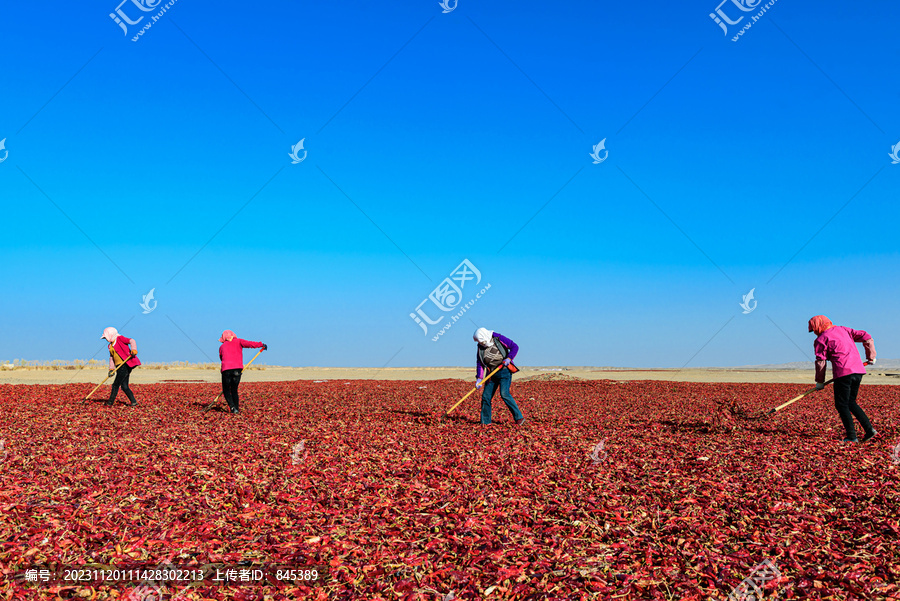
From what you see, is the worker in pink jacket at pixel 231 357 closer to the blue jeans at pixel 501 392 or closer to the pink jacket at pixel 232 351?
the pink jacket at pixel 232 351

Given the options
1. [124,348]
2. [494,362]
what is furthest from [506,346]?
[124,348]

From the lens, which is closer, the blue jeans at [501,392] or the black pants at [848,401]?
the black pants at [848,401]

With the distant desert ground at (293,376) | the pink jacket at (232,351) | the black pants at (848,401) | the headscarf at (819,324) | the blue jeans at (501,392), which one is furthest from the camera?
the distant desert ground at (293,376)

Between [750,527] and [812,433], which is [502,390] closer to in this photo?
[812,433]

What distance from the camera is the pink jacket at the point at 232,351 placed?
13477mm

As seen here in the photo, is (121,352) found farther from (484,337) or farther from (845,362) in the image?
(845,362)

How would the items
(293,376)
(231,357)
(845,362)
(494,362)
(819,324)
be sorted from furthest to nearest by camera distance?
(293,376) → (231,357) → (494,362) → (819,324) → (845,362)

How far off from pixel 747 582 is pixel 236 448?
23.1ft

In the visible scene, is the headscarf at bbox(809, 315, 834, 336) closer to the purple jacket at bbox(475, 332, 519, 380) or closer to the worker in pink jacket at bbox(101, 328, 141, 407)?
the purple jacket at bbox(475, 332, 519, 380)

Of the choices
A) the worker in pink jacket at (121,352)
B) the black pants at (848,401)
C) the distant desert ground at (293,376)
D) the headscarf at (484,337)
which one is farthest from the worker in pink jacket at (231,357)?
the distant desert ground at (293,376)

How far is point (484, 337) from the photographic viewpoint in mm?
11430

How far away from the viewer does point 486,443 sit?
9.31 m

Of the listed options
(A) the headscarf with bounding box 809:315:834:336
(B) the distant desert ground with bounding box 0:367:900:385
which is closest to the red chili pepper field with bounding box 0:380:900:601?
(A) the headscarf with bounding box 809:315:834:336

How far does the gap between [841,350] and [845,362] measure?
196 mm
